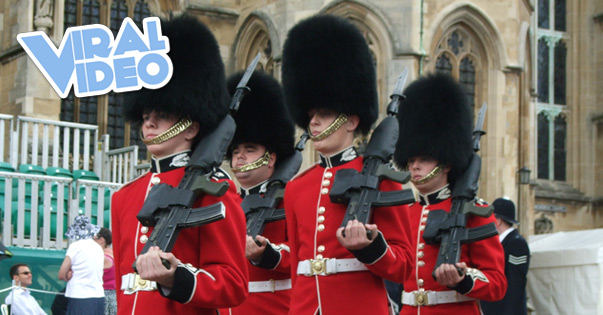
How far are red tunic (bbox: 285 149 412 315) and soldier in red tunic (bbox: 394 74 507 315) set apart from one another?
0.71 meters

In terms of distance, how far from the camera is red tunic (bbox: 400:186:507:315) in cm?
671

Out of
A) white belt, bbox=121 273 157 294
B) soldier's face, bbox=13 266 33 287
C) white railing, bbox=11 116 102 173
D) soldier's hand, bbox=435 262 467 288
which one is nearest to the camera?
white belt, bbox=121 273 157 294

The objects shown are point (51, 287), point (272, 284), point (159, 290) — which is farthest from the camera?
point (51, 287)

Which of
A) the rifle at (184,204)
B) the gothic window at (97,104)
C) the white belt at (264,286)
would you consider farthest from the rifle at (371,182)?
the gothic window at (97,104)

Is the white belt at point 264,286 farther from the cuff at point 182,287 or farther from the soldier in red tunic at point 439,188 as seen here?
the cuff at point 182,287

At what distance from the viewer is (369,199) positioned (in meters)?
5.50

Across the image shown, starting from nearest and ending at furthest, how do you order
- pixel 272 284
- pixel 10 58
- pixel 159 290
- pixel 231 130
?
1. pixel 159 290
2. pixel 231 130
3. pixel 272 284
4. pixel 10 58

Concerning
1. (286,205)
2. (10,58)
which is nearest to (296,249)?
(286,205)

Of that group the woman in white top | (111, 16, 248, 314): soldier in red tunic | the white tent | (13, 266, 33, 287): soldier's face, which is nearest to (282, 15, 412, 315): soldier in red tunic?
(111, 16, 248, 314): soldier in red tunic

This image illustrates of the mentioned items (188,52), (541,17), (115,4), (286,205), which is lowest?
(286,205)

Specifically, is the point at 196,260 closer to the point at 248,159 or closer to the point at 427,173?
the point at 248,159

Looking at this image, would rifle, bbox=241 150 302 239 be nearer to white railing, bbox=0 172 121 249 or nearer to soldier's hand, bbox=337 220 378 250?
soldier's hand, bbox=337 220 378 250

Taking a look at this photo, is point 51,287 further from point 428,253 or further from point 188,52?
point 188,52

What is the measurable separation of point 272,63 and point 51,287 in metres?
7.85
